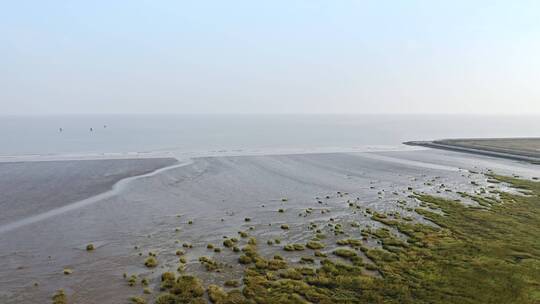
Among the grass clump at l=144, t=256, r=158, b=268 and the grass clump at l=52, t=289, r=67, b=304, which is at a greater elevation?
the grass clump at l=144, t=256, r=158, b=268

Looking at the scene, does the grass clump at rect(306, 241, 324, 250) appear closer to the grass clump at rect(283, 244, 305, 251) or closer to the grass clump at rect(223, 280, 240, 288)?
the grass clump at rect(283, 244, 305, 251)

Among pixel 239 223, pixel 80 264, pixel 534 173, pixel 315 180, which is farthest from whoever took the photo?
pixel 534 173

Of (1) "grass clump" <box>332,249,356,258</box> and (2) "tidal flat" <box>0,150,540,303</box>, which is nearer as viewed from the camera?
(2) "tidal flat" <box>0,150,540,303</box>

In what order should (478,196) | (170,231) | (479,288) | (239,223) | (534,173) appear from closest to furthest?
(479,288) < (170,231) < (239,223) < (478,196) < (534,173)

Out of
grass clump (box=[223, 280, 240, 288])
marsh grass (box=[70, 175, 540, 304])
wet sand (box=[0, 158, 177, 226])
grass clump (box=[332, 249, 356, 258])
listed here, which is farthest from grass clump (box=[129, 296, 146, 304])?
wet sand (box=[0, 158, 177, 226])

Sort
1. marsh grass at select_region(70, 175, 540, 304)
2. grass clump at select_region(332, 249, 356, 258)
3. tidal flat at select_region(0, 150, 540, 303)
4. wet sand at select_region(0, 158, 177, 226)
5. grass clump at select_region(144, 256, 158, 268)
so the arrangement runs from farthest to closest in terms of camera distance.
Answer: wet sand at select_region(0, 158, 177, 226), grass clump at select_region(332, 249, 356, 258), grass clump at select_region(144, 256, 158, 268), tidal flat at select_region(0, 150, 540, 303), marsh grass at select_region(70, 175, 540, 304)

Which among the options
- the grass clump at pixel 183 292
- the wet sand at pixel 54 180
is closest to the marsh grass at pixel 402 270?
the grass clump at pixel 183 292

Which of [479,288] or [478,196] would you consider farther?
[478,196]

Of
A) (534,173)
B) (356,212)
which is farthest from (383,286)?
(534,173)

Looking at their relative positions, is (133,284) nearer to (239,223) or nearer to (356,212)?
(239,223)
